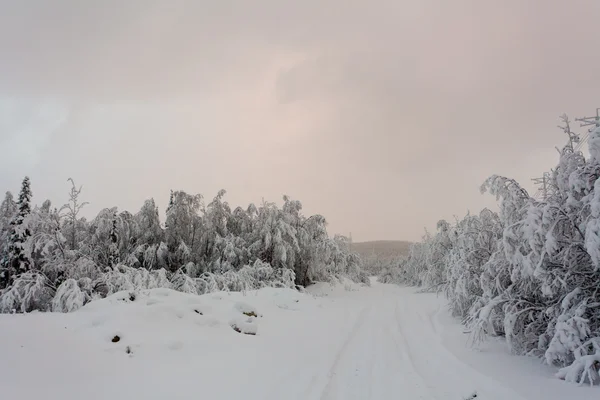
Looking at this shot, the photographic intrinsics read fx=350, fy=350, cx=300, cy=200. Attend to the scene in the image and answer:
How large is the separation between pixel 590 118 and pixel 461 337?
19.8 ft

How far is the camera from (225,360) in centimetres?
628

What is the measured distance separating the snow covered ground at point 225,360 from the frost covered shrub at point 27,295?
5.80 m

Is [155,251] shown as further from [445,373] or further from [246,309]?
[445,373]

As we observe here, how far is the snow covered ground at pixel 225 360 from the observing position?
4484 millimetres

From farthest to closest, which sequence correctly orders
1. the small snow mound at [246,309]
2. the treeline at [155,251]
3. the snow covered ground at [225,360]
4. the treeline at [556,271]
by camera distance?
the treeline at [155,251] < the small snow mound at [246,309] < the treeline at [556,271] < the snow covered ground at [225,360]

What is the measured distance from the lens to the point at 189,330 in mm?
7086

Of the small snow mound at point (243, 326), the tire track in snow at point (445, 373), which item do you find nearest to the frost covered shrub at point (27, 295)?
the small snow mound at point (243, 326)

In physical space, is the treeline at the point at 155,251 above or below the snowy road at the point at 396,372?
above

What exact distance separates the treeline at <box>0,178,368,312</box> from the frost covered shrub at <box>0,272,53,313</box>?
3 centimetres

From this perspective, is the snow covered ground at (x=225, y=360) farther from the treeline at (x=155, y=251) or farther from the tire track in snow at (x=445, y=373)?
the treeline at (x=155, y=251)

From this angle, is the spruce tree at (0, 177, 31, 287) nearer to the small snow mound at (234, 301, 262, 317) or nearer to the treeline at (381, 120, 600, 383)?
the small snow mound at (234, 301, 262, 317)

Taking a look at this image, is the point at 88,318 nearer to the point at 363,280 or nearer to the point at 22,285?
Result: the point at 22,285

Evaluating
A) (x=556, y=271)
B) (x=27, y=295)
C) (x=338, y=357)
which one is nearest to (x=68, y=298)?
(x=27, y=295)

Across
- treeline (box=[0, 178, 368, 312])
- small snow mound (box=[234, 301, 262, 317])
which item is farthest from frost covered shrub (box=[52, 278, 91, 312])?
small snow mound (box=[234, 301, 262, 317])
